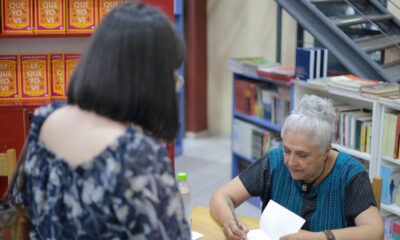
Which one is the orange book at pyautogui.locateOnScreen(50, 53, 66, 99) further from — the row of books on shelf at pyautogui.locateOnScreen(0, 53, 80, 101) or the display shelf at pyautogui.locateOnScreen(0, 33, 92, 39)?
the display shelf at pyautogui.locateOnScreen(0, 33, 92, 39)

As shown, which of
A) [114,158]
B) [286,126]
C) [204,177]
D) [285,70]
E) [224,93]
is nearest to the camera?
[114,158]

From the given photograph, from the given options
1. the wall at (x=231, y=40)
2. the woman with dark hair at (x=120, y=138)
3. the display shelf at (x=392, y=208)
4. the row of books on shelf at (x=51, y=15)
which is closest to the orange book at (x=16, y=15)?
the row of books on shelf at (x=51, y=15)

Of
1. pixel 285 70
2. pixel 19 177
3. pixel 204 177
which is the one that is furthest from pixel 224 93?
pixel 19 177

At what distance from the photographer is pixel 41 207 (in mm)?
1336

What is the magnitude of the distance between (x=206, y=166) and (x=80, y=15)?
2.64 metres

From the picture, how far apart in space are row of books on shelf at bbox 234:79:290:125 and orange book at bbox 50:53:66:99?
5.75 ft

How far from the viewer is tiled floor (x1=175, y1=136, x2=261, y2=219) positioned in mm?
4609

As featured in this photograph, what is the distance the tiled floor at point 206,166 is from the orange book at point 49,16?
1.94 m

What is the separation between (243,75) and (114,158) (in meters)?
3.67

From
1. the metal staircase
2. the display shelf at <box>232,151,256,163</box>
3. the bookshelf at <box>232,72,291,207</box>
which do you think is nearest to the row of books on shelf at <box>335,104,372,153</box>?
the metal staircase

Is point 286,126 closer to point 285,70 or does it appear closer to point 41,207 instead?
point 41,207

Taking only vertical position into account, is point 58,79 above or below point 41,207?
above

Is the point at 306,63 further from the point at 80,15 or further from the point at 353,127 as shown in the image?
the point at 80,15

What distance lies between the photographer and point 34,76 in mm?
3385
